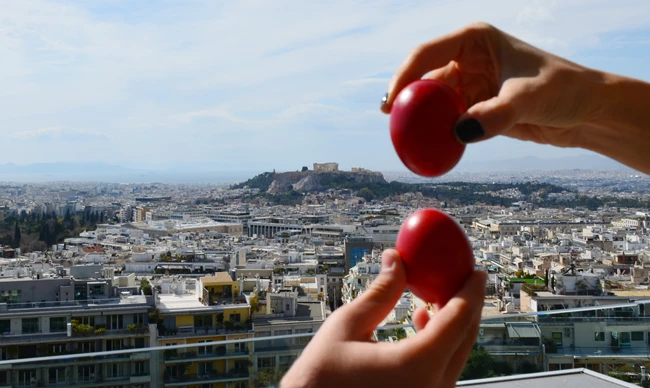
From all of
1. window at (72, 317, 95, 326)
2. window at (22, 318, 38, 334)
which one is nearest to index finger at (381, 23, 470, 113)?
window at (22, 318, 38, 334)

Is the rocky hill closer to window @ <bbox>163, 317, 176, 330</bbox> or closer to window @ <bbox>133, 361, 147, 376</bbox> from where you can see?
window @ <bbox>163, 317, 176, 330</bbox>

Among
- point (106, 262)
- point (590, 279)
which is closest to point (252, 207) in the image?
point (106, 262)

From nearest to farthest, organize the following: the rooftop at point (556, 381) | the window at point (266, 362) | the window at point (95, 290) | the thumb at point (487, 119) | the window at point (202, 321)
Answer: the thumb at point (487, 119) → the rooftop at point (556, 381) → the window at point (266, 362) → the window at point (202, 321) → the window at point (95, 290)

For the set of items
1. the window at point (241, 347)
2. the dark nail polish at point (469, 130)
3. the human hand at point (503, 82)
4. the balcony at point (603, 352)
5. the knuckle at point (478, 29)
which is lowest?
the balcony at point (603, 352)

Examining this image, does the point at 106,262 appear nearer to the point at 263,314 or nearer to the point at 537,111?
the point at 263,314

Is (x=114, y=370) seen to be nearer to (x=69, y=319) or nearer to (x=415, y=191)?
(x=69, y=319)

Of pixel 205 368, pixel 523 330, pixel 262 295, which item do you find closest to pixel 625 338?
pixel 523 330

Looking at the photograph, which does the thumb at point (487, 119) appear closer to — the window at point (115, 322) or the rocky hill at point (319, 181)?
the window at point (115, 322)

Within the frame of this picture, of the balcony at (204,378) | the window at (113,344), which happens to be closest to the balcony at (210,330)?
the window at (113,344)
